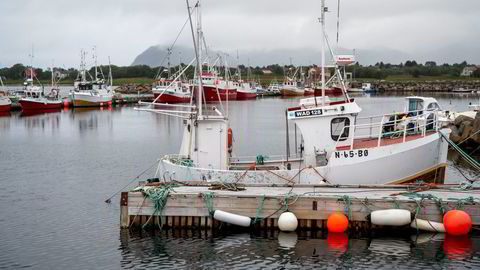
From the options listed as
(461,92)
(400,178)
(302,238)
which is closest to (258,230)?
(302,238)

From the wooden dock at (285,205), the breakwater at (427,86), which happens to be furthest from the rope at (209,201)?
the breakwater at (427,86)

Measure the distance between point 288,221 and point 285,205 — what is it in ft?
1.63

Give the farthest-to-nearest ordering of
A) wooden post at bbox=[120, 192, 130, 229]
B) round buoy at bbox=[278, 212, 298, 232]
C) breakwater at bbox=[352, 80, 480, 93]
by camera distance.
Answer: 1. breakwater at bbox=[352, 80, 480, 93]
2. wooden post at bbox=[120, 192, 130, 229]
3. round buoy at bbox=[278, 212, 298, 232]

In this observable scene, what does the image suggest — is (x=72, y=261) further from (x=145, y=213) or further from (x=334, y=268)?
(x=334, y=268)

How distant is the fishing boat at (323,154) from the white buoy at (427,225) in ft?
12.2

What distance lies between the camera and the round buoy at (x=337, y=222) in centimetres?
1820

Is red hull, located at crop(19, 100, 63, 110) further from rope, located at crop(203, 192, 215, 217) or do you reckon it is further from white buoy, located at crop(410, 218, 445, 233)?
white buoy, located at crop(410, 218, 445, 233)

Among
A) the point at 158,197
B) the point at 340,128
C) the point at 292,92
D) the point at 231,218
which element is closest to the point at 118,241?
the point at 158,197

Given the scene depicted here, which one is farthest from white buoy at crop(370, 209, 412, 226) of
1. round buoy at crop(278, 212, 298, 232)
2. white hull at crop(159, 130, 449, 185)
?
white hull at crop(159, 130, 449, 185)

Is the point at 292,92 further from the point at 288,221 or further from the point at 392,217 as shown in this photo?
the point at 392,217

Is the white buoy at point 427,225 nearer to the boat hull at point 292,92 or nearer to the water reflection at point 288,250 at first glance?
the water reflection at point 288,250

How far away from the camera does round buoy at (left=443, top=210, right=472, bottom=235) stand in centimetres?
1772

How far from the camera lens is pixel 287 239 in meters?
18.4

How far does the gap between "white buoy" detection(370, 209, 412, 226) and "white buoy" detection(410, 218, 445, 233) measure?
367 millimetres
